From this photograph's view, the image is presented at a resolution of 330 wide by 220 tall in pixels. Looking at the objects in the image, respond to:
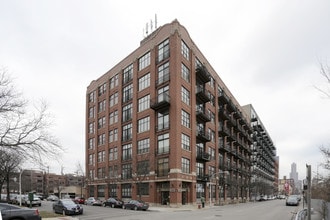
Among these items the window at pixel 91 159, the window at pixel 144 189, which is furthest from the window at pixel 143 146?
the window at pixel 91 159

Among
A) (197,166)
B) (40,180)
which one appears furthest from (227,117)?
(40,180)

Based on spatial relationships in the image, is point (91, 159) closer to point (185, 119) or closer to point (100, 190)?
point (100, 190)

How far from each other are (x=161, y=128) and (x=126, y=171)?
1295 centimetres

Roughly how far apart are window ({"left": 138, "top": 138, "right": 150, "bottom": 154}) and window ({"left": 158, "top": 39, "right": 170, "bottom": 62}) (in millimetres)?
12826

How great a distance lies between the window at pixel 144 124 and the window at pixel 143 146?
1.76 metres

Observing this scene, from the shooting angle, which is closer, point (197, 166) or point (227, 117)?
point (197, 166)

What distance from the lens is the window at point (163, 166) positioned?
50003 millimetres

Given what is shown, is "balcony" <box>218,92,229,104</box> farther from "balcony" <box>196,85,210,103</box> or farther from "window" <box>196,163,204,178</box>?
"window" <box>196,163,204,178</box>

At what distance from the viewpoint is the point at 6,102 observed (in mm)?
23625

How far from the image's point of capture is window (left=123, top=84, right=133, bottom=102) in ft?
205

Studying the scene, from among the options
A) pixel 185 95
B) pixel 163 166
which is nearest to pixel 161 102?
pixel 185 95

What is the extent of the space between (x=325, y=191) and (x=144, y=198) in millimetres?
39739

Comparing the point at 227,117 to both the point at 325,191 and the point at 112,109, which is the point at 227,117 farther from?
the point at 325,191

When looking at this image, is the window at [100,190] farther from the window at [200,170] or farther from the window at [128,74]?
the window at [200,170]
